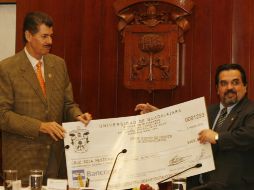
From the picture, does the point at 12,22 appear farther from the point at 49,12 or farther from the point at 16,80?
the point at 16,80

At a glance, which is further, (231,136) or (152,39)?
(152,39)

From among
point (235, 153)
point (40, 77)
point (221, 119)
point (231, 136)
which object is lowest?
point (235, 153)

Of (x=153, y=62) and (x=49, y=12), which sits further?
(x=49, y=12)

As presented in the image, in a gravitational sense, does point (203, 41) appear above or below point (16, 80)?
above

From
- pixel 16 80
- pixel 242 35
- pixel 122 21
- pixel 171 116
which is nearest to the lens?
pixel 171 116

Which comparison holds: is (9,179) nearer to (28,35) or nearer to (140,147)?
(140,147)

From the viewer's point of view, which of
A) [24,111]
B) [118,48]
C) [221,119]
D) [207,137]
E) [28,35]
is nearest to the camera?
[207,137]

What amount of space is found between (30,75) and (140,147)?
36.3 inches

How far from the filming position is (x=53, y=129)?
3.08 meters

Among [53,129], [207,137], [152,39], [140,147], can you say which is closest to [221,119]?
[207,137]

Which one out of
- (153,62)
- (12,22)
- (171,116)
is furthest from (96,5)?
(171,116)

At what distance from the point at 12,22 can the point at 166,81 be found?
1647mm

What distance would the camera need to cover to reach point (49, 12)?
4.14 metres

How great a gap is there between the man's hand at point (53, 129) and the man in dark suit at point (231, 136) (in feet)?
1.94
